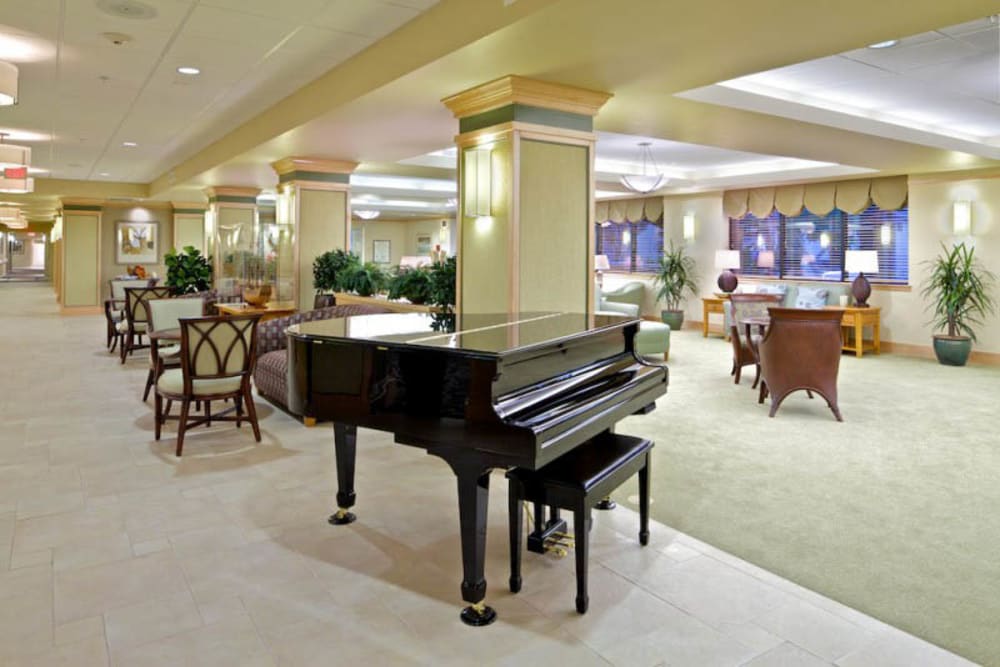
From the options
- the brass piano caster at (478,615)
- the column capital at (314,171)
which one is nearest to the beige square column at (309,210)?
the column capital at (314,171)

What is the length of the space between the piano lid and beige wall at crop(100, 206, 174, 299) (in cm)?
1402

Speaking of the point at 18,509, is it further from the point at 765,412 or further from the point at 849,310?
the point at 849,310

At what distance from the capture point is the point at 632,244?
1384 cm


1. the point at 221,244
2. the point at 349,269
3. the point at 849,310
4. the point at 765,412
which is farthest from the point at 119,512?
the point at 849,310

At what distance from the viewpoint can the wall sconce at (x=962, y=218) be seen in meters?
8.87

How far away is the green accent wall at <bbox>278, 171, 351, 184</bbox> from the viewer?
800 centimetres

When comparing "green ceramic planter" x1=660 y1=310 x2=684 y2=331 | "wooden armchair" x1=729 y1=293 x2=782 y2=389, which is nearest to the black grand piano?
"wooden armchair" x1=729 y1=293 x2=782 y2=389

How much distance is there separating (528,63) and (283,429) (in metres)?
3.07

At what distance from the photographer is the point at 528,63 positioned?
4039 mm

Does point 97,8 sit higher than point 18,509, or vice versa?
point 97,8

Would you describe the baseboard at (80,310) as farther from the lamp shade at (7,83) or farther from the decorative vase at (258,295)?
the lamp shade at (7,83)

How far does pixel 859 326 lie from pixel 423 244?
15.3m

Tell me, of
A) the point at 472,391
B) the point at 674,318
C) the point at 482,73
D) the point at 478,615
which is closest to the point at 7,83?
the point at 482,73

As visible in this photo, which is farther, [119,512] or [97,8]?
[97,8]
